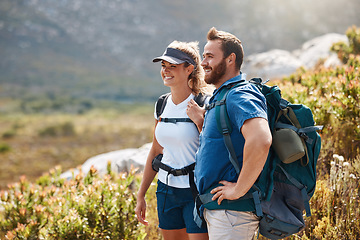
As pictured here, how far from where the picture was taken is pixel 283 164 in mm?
1946

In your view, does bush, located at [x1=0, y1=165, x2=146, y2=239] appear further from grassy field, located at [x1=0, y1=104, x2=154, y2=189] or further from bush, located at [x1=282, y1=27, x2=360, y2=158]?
grassy field, located at [x1=0, y1=104, x2=154, y2=189]

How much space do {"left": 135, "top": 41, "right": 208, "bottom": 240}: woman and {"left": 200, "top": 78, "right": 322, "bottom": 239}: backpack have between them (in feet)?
1.58

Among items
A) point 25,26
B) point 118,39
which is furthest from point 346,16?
point 25,26

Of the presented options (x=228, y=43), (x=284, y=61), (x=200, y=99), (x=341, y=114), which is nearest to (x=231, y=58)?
(x=228, y=43)

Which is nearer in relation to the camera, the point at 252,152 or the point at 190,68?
the point at 252,152

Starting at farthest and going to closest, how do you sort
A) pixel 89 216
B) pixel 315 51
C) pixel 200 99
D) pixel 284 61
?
pixel 315 51 → pixel 284 61 → pixel 89 216 → pixel 200 99

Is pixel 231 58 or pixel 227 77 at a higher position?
pixel 231 58

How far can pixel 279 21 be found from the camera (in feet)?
441

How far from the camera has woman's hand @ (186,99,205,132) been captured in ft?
7.28

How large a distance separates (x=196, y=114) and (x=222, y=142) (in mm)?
418

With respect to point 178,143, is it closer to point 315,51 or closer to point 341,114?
point 341,114

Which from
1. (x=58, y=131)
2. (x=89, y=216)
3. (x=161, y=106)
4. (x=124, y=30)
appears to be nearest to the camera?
(x=161, y=106)

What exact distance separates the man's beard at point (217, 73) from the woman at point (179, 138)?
0.27 meters

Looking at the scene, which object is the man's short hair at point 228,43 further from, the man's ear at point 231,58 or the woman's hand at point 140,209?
the woman's hand at point 140,209
